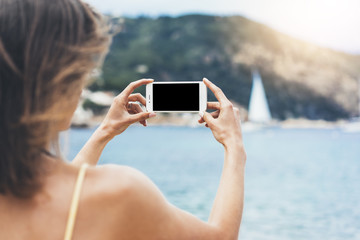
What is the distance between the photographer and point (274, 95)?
84.8 m

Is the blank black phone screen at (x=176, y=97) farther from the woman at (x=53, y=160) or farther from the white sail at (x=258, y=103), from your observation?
the white sail at (x=258, y=103)

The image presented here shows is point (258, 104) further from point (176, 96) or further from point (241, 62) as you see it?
point (176, 96)

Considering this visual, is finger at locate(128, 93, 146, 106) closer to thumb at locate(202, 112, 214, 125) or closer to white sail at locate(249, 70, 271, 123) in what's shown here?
thumb at locate(202, 112, 214, 125)

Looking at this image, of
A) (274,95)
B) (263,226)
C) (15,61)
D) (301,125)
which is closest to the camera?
(15,61)

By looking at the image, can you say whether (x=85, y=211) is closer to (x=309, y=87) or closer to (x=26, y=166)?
(x=26, y=166)

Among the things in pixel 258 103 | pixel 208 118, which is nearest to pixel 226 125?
pixel 208 118

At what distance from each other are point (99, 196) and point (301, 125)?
94308 millimetres

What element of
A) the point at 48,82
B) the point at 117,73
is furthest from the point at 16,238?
the point at 117,73

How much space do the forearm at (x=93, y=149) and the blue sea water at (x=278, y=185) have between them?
15.5m

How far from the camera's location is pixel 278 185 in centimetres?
2922

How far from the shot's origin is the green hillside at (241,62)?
8350 cm

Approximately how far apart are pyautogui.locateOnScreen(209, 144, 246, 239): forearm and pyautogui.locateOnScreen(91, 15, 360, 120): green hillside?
7961 cm

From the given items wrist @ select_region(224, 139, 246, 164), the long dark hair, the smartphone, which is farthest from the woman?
the smartphone

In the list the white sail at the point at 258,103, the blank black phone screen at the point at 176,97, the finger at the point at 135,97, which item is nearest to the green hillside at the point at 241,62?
the white sail at the point at 258,103
